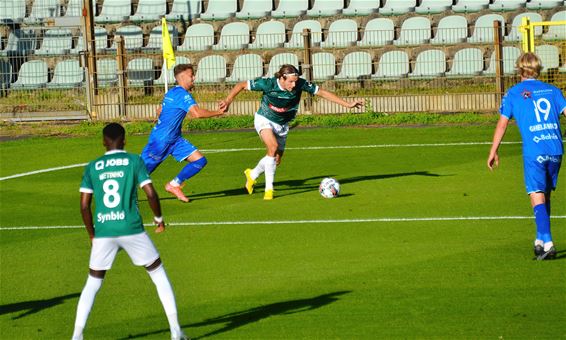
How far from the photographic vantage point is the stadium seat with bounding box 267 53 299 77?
3008 cm

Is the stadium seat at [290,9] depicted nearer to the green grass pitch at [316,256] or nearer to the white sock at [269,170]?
the green grass pitch at [316,256]

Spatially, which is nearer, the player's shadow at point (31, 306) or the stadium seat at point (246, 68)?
the player's shadow at point (31, 306)

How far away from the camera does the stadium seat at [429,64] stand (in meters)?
29.1

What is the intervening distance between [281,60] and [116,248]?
2159 centimetres

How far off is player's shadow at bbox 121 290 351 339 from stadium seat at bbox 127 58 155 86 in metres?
19.7

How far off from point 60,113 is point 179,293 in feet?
61.9

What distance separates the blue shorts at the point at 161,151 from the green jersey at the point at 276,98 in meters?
1.31

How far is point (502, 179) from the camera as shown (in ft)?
59.9

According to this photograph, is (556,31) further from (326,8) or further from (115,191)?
(115,191)

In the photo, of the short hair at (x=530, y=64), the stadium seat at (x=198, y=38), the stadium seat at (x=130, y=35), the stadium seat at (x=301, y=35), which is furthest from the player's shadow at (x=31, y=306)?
the stadium seat at (x=130, y=35)

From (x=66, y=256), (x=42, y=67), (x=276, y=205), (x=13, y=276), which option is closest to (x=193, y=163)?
(x=276, y=205)

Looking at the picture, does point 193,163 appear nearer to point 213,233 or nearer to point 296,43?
point 213,233

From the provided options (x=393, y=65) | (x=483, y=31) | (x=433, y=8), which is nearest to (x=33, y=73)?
(x=393, y=65)

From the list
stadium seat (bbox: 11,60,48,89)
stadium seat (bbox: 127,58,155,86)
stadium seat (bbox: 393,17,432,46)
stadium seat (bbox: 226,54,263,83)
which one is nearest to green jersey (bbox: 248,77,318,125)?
stadium seat (bbox: 393,17,432,46)
